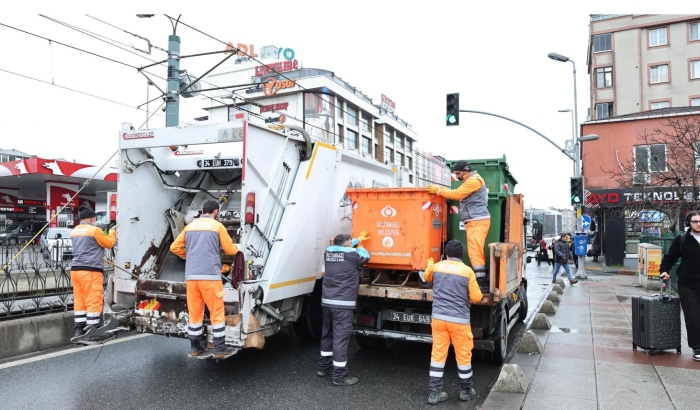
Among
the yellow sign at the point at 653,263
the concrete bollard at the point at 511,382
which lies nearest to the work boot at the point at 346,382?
the concrete bollard at the point at 511,382

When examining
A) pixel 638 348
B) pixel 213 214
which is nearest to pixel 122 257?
pixel 213 214

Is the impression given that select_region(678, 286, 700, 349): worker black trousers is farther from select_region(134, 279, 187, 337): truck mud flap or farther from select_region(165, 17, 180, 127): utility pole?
select_region(165, 17, 180, 127): utility pole

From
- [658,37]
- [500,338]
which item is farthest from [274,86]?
[500,338]

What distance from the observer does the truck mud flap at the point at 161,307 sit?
5324 mm

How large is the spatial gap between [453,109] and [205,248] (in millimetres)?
12476

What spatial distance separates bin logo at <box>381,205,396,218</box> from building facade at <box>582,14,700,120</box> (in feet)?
136

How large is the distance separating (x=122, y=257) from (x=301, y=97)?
4600 cm

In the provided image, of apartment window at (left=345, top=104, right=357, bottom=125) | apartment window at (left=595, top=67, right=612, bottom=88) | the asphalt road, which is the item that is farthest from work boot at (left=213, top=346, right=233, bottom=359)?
apartment window at (left=345, top=104, right=357, bottom=125)

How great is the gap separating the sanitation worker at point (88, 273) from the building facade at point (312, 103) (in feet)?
127

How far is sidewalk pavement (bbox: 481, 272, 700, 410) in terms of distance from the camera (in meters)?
4.52

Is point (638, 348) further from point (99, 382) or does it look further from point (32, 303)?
point (32, 303)

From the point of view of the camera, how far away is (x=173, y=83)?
12422 mm

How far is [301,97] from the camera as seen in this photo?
50.4 m

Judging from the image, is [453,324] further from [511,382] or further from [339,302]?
[339,302]
